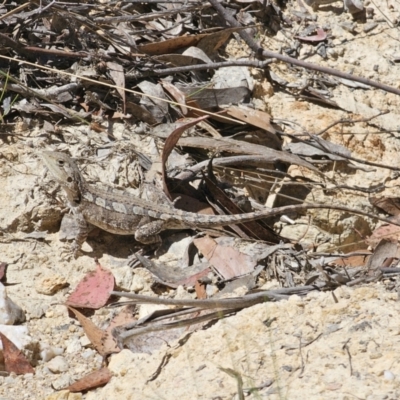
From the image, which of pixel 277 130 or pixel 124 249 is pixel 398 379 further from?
pixel 277 130

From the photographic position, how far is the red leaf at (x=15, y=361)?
4.39 metres

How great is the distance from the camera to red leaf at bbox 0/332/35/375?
14.4ft

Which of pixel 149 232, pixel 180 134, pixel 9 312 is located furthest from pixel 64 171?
pixel 9 312

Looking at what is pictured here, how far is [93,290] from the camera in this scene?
5.13 metres

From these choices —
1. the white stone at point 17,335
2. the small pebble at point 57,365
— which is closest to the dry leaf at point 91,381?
the small pebble at point 57,365

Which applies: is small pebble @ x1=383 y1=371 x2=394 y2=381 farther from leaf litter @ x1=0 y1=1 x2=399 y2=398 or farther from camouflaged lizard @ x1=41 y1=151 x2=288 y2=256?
camouflaged lizard @ x1=41 y1=151 x2=288 y2=256

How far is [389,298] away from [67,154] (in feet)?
10.3

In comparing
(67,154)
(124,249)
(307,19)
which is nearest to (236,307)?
(124,249)

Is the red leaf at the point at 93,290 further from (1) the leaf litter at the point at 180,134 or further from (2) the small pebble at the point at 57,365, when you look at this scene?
(2) the small pebble at the point at 57,365

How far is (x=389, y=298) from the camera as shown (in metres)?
4.14

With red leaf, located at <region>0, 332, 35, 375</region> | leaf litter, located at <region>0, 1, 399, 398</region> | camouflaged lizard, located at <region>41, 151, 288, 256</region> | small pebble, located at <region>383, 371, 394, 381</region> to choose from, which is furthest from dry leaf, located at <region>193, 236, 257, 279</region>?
small pebble, located at <region>383, 371, 394, 381</region>

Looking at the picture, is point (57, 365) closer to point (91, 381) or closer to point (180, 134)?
point (91, 381)

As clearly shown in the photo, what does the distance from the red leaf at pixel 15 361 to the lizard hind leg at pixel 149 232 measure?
1649 mm

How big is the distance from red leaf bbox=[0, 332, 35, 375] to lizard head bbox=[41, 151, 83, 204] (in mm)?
1656
